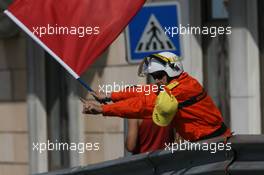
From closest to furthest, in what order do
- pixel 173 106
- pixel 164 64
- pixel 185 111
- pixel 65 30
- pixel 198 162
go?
pixel 198 162
pixel 173 106
pixel 185 111
pixel 164 64
pixel 65 30

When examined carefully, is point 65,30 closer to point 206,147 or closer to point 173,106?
point 173,106

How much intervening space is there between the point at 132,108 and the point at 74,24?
Answer: 1.74 meters

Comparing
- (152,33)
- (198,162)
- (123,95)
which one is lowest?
(198,162)

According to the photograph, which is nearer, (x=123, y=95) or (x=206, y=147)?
(x=206, y=147)

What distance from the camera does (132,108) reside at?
5.70 meters

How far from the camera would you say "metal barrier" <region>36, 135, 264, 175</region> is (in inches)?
175

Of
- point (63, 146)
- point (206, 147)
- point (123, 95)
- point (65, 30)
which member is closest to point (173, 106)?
point (123, 95)

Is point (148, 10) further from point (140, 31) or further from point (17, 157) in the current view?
point (17, 157)

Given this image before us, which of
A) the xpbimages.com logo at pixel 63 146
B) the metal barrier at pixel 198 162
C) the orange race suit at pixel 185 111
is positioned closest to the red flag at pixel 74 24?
the orange race suit at pixel 185 111

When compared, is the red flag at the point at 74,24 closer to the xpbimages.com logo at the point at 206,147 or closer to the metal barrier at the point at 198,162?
the metal barrier at the point at 198,162

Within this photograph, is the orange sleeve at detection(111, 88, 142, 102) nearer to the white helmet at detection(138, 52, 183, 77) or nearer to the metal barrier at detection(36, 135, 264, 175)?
the white helmet at detection(138, 52, 183, 77)

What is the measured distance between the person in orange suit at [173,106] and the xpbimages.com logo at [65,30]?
908mm

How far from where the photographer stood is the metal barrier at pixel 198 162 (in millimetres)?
4434

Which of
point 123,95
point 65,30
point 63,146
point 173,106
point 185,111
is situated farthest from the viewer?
point 63,146
